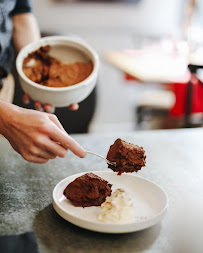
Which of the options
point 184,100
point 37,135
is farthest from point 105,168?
point 184,100

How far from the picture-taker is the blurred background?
3.36 meters

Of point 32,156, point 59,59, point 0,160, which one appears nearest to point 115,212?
point 32,156

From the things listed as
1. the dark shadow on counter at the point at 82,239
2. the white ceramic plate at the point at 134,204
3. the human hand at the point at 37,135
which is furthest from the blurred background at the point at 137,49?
the dark shadow on counter at the point at 82,239

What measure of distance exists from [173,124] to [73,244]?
9.50 ft

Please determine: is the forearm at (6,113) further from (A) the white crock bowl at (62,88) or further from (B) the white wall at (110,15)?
(B) the white wall at (110,15)

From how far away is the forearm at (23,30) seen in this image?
1.74 metres

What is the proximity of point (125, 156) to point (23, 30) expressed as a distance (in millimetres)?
1006

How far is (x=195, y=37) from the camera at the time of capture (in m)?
4.79

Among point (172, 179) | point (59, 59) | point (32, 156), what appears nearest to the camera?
point (32, 156)

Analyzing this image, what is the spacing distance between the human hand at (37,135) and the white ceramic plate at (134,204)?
0.37ft

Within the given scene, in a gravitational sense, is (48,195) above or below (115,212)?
below

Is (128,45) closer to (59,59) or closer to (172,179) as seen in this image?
(59,59)

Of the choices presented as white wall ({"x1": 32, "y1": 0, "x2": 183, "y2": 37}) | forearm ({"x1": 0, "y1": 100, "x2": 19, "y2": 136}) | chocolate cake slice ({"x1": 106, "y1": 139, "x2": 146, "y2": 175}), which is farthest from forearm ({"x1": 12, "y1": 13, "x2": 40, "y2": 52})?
white wall ({"x1": 32, "y1": 0, "x2": 183, "y2": 37})

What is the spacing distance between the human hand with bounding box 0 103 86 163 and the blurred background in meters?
2.24
